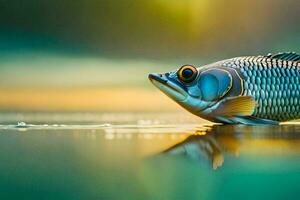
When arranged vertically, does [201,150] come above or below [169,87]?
below

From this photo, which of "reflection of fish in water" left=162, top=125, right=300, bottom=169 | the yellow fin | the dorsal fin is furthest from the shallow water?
the dorsal fin

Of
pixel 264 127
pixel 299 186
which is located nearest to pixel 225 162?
pixel 299 186

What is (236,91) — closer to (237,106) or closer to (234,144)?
(237,106)

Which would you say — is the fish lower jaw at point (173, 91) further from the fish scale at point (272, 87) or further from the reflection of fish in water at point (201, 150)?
the reflection of fish in water at point (201, 150)

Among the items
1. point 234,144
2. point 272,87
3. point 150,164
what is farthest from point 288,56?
point 150,164

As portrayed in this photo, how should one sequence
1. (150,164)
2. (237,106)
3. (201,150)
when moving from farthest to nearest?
(237,106), (201,150), (150,164)

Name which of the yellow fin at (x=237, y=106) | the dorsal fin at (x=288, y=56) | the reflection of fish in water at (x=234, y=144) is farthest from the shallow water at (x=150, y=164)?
the dorsal fin at (x=288, y=56)
